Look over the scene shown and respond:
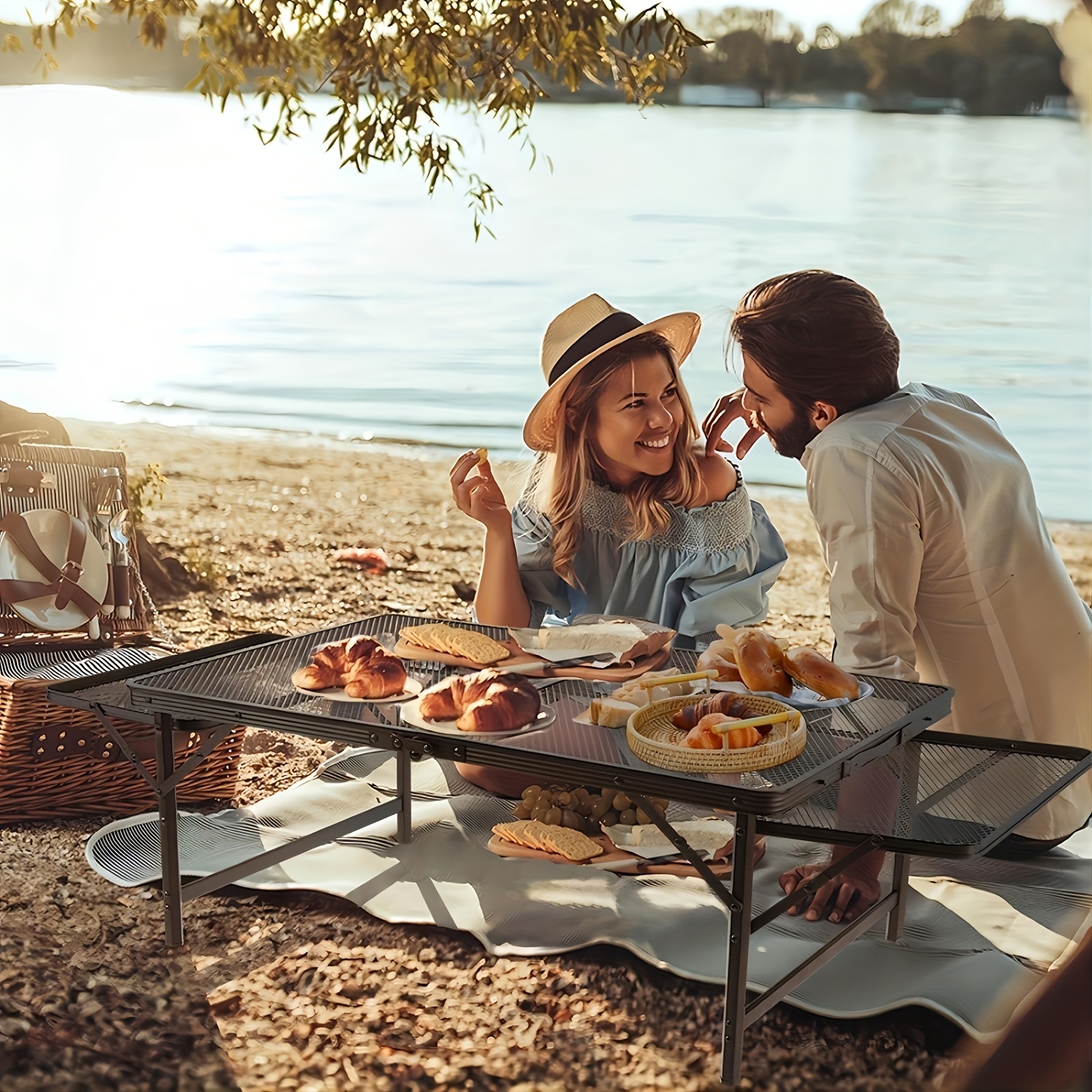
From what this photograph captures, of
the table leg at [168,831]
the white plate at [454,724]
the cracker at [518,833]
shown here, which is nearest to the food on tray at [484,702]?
the white plate at [454,724]

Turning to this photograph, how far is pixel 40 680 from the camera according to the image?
9.82 ft

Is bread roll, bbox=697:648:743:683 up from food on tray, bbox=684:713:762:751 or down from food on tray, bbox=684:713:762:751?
down

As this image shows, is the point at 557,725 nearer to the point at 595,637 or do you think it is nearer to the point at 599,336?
the point at 595,637

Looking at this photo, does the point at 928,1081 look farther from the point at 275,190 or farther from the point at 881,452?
the point at 275,190

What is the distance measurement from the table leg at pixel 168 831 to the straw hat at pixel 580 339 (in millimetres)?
1193

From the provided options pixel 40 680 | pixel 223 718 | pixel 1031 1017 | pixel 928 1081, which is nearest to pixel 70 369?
pixel 40 680

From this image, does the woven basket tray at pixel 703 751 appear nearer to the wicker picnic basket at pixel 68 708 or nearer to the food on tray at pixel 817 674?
the food on tray at pixel 817 674

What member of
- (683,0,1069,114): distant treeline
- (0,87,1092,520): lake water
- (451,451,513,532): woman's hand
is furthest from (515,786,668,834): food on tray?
(683,0,1069,114): distant treeline

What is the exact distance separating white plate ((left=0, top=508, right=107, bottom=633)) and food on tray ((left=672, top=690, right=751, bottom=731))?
1921 mm

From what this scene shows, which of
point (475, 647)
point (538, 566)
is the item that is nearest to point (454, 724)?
point (475, 647)

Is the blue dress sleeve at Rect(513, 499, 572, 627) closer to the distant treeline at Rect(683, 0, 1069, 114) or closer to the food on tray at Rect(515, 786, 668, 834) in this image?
the food on tray at Rect(515, 786, 668, 834)

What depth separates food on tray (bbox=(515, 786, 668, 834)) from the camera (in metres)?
2.87

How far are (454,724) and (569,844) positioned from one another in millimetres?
828

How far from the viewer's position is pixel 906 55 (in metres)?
10.6
